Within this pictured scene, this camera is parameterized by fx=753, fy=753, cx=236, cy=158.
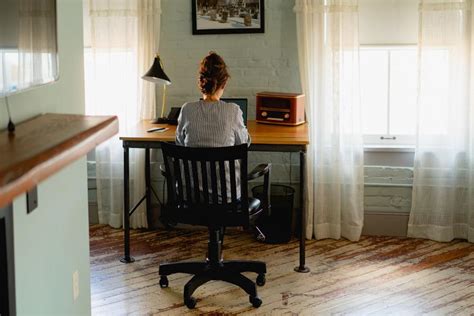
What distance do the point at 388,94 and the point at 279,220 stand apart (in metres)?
1.13

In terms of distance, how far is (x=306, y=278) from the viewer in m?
4.31

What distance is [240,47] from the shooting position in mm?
5090

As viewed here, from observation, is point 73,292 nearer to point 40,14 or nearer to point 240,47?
point 40,14

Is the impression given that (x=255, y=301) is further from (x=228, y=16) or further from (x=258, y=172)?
(x=228, y=16)

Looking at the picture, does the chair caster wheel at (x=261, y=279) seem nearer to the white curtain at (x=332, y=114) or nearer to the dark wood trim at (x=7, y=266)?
the white curtain at (x=332, y=114)

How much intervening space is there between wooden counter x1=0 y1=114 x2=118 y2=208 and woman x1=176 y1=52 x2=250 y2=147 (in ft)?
4.74

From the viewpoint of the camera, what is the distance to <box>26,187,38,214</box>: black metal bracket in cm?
246

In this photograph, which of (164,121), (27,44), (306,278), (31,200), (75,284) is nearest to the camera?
(27,44)

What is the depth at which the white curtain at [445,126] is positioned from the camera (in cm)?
478

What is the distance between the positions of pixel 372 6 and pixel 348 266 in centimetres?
171

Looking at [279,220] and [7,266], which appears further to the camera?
[279,220]

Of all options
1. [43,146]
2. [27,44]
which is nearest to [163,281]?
[27,44]

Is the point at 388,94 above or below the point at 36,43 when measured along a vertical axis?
below

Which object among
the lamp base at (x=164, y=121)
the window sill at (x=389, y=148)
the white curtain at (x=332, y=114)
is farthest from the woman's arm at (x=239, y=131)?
the window sill at (x=389, y=148)
